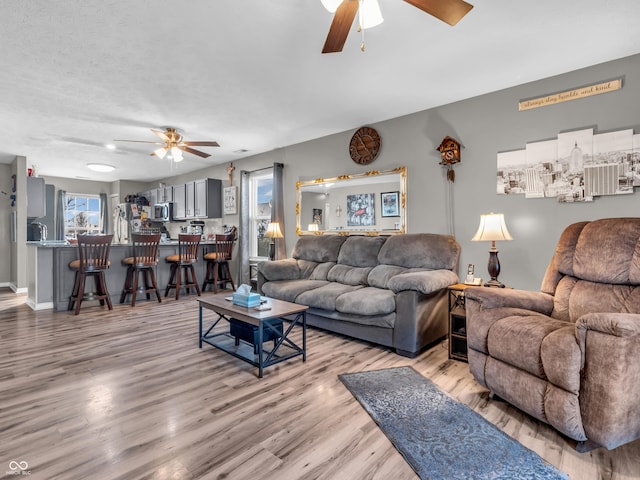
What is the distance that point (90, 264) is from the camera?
4.36 meters

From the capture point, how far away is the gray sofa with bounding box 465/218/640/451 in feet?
4.80

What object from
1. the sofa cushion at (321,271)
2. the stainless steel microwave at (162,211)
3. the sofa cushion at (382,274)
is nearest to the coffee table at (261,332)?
the sofa cushion at (382,274)

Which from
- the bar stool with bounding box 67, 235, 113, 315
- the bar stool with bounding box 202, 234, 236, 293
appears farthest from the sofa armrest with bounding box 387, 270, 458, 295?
the bar stool with bounding box 67, 235, 113, 315

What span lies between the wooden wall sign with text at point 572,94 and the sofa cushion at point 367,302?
2.19 meters

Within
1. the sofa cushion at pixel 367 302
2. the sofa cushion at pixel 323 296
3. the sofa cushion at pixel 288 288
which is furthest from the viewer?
the sofa cushion at pixel 288 288

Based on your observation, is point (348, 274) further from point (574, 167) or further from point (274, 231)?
point (574, 167)

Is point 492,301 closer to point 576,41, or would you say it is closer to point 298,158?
point 576,41

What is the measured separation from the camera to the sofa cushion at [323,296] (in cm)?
328

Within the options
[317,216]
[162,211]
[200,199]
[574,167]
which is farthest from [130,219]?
[574,167]

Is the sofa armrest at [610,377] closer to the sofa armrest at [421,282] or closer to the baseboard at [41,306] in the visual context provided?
the sofa armrest at [421,282]

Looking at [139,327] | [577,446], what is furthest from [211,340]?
[577,446]

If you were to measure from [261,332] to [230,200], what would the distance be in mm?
4513

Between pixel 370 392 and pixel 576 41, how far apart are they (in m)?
2.93

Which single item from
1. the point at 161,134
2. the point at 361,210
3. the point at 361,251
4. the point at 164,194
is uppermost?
the point at 161,134
